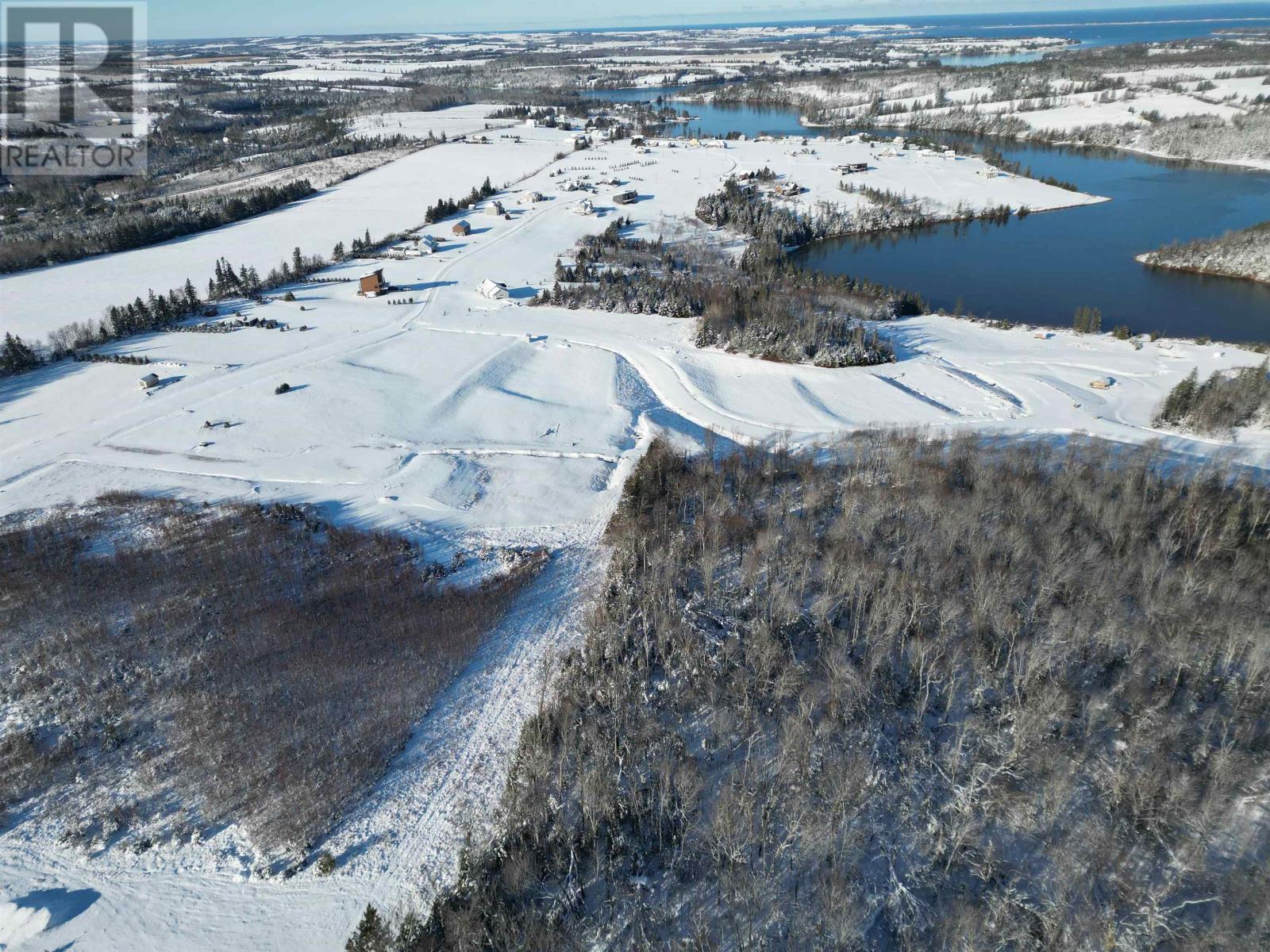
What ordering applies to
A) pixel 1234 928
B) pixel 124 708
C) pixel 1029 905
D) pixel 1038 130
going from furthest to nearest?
pixel 1038 130 < pixel 124 708 < pixel 1029 905 < pixel 1234 928

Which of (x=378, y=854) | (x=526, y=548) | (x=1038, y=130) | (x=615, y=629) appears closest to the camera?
(x=378, y=854)

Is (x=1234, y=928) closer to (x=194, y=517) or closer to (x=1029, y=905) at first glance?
(x=1029, y=905)

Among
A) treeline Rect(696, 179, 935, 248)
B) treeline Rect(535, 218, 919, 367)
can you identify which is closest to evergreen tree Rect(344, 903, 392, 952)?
treeline Rect(535, 218, 919, 367)

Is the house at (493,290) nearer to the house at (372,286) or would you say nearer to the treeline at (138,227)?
the house at (372,286)

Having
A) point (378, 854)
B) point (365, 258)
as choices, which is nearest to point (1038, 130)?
point (365, 258)

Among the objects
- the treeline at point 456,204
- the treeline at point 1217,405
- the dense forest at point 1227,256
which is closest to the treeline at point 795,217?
the dense forest at point 1227,256

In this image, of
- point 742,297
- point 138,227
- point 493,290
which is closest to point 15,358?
point 493,290
